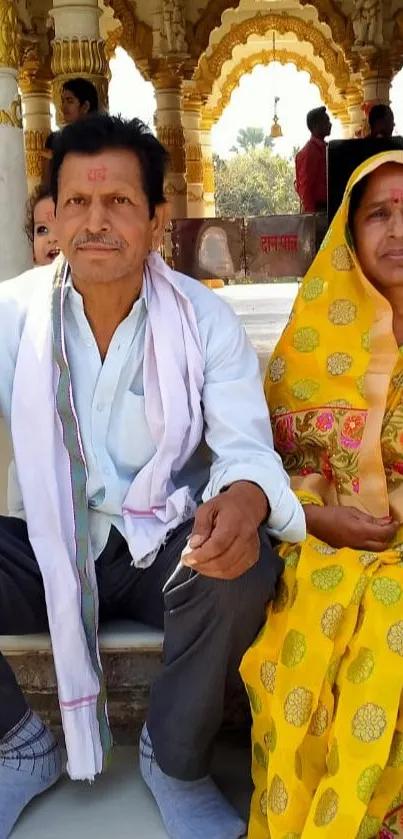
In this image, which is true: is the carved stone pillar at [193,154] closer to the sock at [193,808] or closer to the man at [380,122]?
the man at [380,122]

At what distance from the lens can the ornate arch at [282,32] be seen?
13664 mm

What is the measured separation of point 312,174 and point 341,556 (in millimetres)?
6698

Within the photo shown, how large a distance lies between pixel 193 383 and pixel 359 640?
22.3 inches

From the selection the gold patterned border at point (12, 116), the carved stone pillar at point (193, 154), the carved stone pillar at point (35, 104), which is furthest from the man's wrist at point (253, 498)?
the carved stone pillar at point (193, 154)

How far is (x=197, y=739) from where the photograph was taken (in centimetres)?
156

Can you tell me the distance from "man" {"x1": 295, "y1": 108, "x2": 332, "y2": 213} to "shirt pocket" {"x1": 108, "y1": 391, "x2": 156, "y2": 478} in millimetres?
6410

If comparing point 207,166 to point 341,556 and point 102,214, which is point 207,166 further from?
point 341,556

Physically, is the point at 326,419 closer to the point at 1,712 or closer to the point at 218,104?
the point at 1,712

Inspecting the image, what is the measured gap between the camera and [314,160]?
765 cm

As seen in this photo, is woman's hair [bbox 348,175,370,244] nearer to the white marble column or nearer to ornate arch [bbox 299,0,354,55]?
the white marble column

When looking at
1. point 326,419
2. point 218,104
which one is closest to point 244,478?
point 326,419

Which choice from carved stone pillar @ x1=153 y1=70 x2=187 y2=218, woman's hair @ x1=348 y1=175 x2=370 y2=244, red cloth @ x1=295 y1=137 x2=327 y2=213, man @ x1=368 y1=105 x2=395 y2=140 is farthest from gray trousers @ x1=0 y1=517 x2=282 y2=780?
carved stone pillar @ x1=153 y1=70 x2=187 y2=218

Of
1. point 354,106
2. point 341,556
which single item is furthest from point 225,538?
point 354,106

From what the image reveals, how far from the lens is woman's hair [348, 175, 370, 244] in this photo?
6.12 ft
